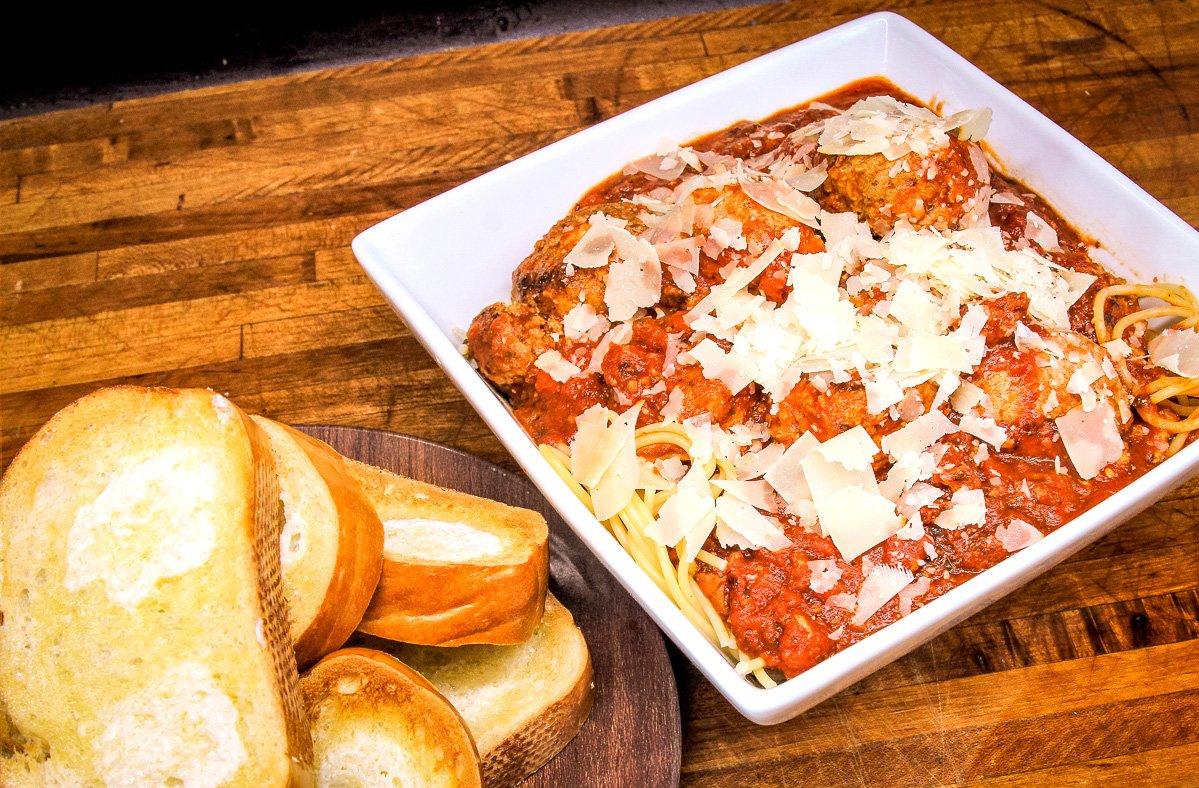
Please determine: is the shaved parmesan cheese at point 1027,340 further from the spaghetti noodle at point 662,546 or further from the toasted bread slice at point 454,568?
the toasted bread slice at point 454,568

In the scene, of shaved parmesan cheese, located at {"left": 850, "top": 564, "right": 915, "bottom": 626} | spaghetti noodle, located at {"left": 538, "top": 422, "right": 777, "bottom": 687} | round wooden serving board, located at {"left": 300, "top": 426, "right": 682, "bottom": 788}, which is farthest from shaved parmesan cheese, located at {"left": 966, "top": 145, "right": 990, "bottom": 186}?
round wooden serving board, located at {"left": 300, "top": 426, "right": 682, "bottom": 788}

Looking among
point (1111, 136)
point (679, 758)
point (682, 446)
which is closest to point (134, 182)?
point (682, 446)

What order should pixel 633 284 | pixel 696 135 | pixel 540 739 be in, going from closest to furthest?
pixel 540 739, pixel 633 284, pixel 696 135

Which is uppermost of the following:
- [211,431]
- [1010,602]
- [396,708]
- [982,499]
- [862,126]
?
[862,126]

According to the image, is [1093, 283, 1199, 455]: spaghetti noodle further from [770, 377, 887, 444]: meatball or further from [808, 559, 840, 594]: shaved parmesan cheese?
[808, 559, 840, 594]: shaved parmesan cheese

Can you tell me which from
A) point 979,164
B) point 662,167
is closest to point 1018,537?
point 979,164

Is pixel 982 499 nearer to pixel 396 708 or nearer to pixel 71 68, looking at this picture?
pixel 396 708

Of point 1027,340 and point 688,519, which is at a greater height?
point 1027,340

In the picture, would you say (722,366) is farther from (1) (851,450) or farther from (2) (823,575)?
(2) (823,575)
